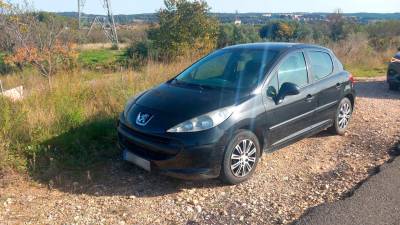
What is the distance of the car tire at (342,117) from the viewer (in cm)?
636

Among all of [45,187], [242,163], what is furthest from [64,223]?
[242,163]

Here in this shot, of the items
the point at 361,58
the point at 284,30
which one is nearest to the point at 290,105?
the point at 361,58

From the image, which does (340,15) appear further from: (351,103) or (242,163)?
(242,163)

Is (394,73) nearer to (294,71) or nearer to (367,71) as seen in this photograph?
(367,71)

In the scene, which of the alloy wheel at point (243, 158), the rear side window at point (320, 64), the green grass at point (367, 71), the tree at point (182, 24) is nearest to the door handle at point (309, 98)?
the rear side window at point (320, 64)

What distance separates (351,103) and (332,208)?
127 inches

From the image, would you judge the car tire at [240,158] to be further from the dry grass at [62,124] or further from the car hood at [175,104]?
the dry grass at [62,124]

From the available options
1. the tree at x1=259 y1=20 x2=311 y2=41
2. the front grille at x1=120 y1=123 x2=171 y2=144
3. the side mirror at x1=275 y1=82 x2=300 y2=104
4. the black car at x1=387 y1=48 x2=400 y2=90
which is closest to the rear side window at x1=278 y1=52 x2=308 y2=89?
the side mirror at x1=275 y1=82 x2=300 y2=104

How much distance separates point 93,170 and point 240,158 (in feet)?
5.99

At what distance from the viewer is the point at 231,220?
3.82 meters

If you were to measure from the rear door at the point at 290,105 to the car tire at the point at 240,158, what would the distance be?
0.35 metres

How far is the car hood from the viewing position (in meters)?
4.34

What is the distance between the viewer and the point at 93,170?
4891 mm

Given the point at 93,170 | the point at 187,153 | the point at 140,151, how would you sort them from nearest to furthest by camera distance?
the point at 187,153 < the point at 140,151 < the point at 93,170
